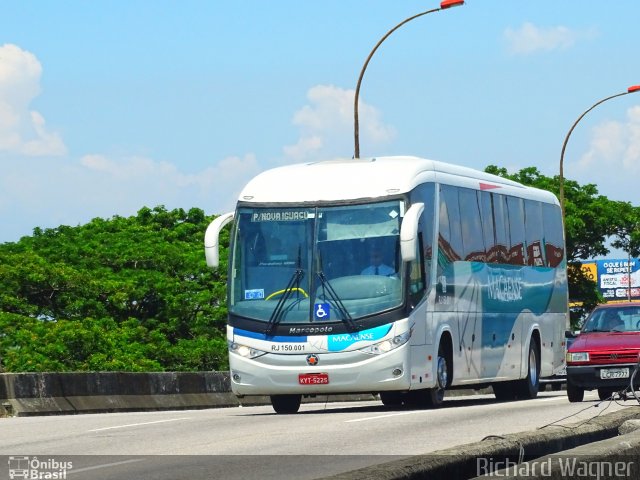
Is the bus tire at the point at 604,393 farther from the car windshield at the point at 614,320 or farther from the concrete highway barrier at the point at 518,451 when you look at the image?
the concrete highway barrier at the point at 518,451

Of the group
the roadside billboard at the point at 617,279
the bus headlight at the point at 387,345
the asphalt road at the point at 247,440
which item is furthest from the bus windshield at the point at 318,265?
the roadside billboard at the point at 617,279

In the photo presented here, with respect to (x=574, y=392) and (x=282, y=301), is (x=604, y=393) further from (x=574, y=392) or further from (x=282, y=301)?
(x=282, y=301)

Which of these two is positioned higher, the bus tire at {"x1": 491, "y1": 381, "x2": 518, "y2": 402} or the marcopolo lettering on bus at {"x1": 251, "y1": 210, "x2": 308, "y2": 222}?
the marcopolo lettering on bus at {"x1": 251, "y1": 210, "x2": 308, "y2": 222}

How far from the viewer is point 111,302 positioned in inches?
2633

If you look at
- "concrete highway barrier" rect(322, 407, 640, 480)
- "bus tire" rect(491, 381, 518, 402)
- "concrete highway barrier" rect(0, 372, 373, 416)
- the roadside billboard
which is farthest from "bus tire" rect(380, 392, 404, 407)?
the roadside billboard

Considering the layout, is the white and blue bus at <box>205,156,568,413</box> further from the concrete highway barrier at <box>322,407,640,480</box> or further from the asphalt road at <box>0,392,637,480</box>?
the concrete highway barrier at <box>322,407,640,480</box>

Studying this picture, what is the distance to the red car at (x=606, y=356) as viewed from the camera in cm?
2278

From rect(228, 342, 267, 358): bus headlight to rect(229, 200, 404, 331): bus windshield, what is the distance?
42cm

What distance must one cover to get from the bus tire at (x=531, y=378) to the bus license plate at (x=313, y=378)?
7.49 meters

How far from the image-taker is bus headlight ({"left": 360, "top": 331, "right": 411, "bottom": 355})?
20.0 meters

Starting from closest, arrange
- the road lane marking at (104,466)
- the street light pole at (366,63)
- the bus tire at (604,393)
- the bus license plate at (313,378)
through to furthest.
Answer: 1. the road lane marking at (104,466)
2. the bus license plate at (313,378)
3. the bus tire at (604,393)
4. the street light pole at (366,63)

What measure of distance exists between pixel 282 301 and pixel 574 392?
18.6 feet

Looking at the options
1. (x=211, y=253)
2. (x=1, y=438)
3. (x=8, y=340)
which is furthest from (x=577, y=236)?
(x=1, y=438)

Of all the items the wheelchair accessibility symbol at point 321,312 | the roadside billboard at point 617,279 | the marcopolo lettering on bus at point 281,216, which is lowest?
the wheelchair accessibility symbol at point 321,312
